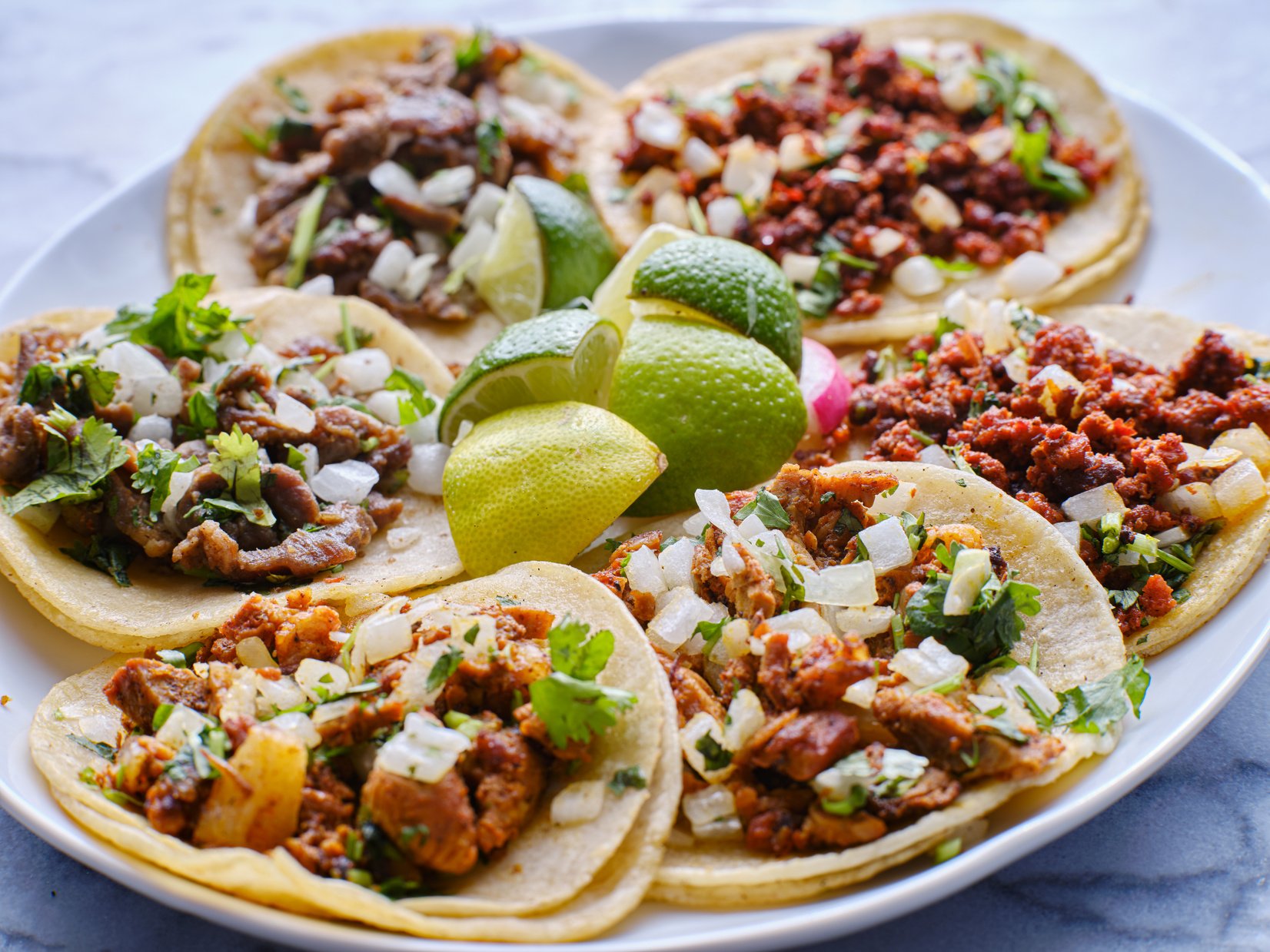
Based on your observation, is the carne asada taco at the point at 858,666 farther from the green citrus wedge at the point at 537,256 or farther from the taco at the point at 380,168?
Result: the taco at the point at 380,168

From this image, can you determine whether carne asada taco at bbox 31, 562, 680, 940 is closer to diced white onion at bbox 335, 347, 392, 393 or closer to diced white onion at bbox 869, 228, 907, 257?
diced white onion at bbox 335, 347, 392, 393

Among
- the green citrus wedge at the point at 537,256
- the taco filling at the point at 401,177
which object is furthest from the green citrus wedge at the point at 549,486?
the taco filling at the point at 401,177

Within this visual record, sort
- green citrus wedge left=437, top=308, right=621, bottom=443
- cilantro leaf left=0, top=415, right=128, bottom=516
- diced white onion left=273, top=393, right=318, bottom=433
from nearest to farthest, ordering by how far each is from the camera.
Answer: cilantro leaf left=0, top=415, right=128, bottom=516, green citrus wedge left=437, top=308, right=621, bottom=443, diced white onion left=273, top=393, right=318, bottom=433

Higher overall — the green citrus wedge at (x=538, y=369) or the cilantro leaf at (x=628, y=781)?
the green citrus wedge at (x=538, y=369)

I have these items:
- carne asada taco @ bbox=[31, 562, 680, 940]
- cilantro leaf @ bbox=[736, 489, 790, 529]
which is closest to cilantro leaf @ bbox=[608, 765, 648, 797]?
carne asada taco @ bbox=[31, 562, 680, 940]

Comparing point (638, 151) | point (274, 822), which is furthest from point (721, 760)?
point (638, 151)

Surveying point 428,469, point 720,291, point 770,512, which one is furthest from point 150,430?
point 770,512
